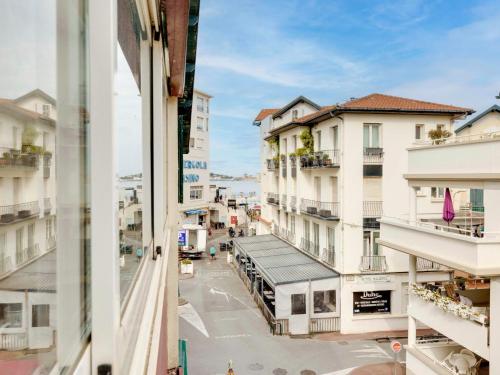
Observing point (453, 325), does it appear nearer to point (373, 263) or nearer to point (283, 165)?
point (373, 263)

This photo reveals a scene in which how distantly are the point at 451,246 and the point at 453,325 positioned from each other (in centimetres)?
196

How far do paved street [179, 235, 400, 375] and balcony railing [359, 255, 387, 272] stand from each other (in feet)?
9.28

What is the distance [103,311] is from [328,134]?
1823 centimetres

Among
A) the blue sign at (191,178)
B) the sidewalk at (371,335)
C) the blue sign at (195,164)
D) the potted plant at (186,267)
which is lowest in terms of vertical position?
the sidewalk at (371,335)

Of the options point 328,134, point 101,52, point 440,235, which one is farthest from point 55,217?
point 328,134

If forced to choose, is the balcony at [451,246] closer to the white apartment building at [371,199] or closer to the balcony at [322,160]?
the white apartment building at [371,199]

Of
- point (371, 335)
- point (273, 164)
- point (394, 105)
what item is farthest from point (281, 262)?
point (394, 105)

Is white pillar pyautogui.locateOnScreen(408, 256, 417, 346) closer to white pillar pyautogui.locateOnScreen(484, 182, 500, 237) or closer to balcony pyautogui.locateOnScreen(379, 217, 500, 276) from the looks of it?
balcony pyautogui.locateOnScreen(379, 217, 500, 276)

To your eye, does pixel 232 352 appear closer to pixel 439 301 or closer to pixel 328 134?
pixel 439 301

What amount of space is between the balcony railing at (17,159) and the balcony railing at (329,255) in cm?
1790

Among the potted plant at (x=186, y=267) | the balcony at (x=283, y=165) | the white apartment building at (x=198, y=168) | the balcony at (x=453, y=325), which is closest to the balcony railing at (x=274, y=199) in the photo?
the balcony at (x=283, y=165)

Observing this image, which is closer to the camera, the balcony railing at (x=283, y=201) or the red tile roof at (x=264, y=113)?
the balcony railing at (x=283, y=201)

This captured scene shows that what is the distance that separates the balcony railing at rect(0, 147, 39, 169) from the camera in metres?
0.54

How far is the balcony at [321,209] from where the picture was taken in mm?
17625
